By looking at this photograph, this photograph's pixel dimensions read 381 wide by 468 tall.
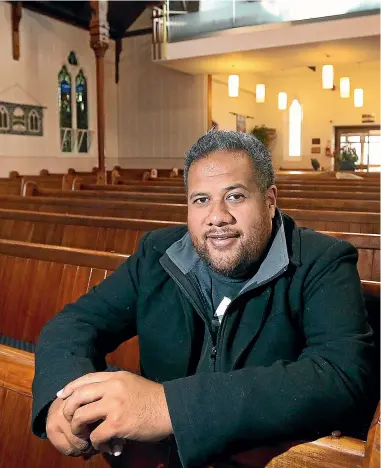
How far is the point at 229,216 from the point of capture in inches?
48.4

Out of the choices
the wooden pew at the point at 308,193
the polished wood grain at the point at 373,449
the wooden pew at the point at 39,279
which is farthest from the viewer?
the wooden pew at the point at 308,193

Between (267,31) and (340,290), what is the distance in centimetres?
843

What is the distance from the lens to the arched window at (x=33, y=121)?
1041 cm

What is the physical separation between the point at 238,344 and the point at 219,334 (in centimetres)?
5

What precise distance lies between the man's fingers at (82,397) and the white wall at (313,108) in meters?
14.7

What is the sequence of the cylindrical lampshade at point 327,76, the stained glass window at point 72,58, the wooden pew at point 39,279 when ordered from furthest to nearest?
the stained glass window at point 72,58, the cylindrical lampshade at point 327,76, the wooden pew at point 39,279

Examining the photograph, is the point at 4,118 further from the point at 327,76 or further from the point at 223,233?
the point at 223,233

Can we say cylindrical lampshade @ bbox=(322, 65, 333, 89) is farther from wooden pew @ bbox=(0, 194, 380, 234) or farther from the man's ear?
the man's ear

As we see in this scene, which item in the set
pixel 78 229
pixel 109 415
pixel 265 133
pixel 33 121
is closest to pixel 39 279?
pixel 78 229

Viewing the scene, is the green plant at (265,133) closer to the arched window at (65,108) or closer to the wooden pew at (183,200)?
the arched window at (65,108)

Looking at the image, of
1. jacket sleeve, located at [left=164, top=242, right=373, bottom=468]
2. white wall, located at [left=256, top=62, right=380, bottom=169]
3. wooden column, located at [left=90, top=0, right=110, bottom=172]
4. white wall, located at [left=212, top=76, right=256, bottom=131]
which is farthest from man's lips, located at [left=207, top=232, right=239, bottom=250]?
white wall, located at [left=256, top=62, right=380, bottom=169]

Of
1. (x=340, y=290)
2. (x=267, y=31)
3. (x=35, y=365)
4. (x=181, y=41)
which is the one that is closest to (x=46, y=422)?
(x=35, y=365)

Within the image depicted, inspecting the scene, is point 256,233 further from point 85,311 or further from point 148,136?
point 148,136

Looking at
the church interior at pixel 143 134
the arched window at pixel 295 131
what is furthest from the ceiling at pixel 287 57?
the arched window at pixel 295 131
